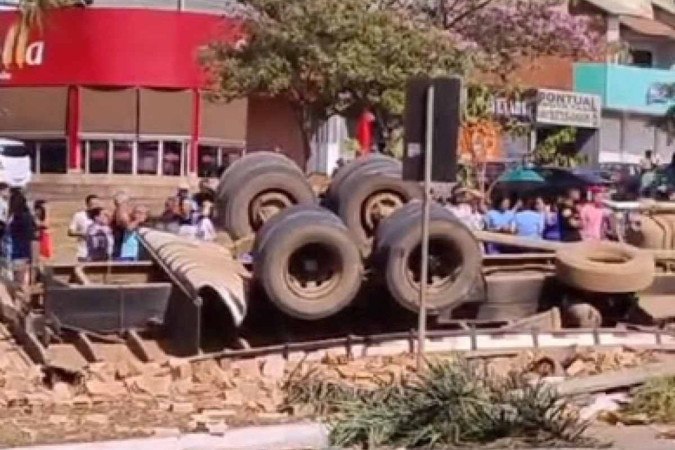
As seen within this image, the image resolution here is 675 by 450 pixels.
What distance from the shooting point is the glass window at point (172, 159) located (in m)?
42.3

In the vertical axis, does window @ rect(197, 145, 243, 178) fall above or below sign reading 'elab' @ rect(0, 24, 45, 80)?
below

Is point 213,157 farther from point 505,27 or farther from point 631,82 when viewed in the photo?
point 631,82

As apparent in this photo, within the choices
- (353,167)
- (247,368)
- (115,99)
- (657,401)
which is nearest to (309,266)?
(247,368)

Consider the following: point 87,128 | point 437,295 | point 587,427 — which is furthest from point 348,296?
point 87,128

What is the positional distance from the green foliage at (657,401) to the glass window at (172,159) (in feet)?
101

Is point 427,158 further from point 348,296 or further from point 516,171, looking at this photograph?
point 516,171

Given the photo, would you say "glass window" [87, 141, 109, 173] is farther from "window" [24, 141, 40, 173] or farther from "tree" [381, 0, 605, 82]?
"tree" [381, 0, 605, 82]

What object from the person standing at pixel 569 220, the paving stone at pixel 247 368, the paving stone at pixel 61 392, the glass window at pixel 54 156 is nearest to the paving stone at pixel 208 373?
the paving stone at pixel 247 368

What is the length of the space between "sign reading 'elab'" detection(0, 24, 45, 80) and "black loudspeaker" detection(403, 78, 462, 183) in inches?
1020

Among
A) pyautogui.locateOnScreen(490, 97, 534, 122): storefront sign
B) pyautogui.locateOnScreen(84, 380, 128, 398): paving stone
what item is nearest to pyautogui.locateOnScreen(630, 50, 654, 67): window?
pyautogui.locateOnScreen(490, 97, 534, 122): storefront sign

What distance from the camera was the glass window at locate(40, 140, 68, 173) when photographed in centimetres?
4194

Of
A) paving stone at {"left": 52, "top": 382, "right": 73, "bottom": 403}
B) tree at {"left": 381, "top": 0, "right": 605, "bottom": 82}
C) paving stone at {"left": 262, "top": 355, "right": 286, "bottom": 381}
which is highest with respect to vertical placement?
tree at {"left": 381, "top": 0, "right": 605, "bottom": 82}

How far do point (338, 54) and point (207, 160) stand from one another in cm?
1086

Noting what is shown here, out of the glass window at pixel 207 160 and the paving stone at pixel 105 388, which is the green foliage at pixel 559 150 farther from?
the paving stone at pixel 105 388
